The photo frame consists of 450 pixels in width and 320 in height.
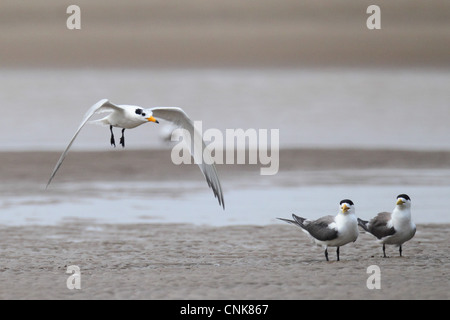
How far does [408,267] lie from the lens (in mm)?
11523

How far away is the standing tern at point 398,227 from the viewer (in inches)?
479

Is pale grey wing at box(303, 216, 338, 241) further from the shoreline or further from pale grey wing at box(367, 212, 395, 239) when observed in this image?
the shoreline

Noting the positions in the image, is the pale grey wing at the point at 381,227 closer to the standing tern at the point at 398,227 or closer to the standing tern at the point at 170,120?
the standing tern at the point at 398,227

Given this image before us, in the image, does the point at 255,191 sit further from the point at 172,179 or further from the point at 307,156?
the point at 307,156

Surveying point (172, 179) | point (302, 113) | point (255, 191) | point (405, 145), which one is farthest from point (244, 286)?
point (302, 113)

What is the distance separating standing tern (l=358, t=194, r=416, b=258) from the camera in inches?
479

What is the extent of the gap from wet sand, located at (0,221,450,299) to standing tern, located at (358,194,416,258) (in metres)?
0.25

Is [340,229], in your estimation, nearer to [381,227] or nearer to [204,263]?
[381,227]

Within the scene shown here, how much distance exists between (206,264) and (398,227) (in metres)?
2.34

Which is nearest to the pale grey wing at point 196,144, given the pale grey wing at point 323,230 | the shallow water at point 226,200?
the pale grey wing at point 323,230

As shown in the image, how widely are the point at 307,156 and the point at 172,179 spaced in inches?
172

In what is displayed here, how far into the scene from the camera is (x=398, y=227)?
12180 mm

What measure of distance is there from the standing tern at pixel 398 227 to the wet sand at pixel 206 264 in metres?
0.25
